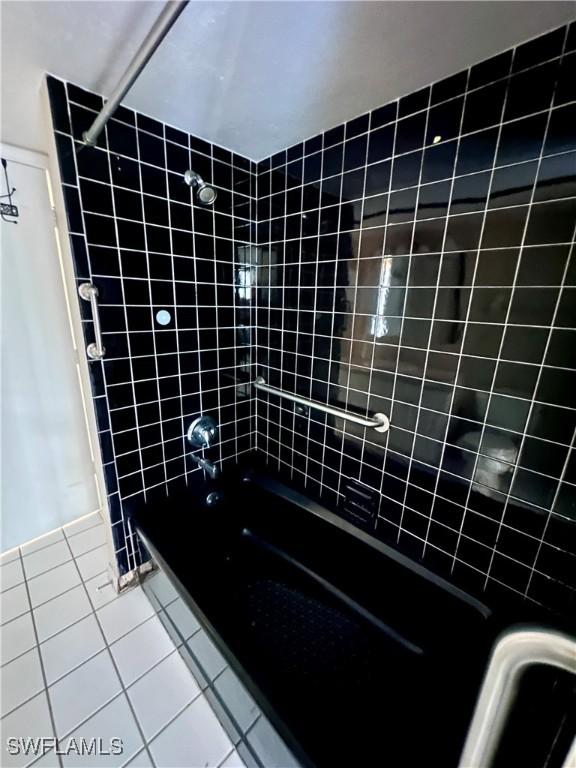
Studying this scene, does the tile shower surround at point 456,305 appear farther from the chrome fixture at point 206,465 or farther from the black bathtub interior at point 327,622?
the chrome fixture at point 206,465

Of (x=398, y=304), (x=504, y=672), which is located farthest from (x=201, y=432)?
(x=504, y=672)

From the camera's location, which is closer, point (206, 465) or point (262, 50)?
point (262, 50)

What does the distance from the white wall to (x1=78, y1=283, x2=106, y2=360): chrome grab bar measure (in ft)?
2.38

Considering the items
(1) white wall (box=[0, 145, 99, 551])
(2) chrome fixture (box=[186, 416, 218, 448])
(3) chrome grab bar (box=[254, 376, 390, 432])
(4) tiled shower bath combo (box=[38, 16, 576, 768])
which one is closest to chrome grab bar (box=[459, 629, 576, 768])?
(4) tiled shower bath combo (box=[38, 16, 576, 768])

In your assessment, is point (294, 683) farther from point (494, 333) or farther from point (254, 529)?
point (494, 333)

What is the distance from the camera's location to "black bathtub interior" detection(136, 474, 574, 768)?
900 millimetres

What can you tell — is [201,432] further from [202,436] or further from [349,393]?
[349,393]

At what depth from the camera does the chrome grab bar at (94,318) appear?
3.85ft

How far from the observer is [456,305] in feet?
3.50

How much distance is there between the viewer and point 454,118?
39.1 inches

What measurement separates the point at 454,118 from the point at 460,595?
1.75m

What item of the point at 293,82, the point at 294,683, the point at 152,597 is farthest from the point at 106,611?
the point at 293,82

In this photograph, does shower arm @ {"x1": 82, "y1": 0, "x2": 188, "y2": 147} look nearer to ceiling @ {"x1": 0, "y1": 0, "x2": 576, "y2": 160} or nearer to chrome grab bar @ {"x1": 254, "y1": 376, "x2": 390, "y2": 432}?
ceiling @ {"x1": 0, "y1": 0, "x2": 576, "y2": 160}

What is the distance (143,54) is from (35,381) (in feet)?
5.49
